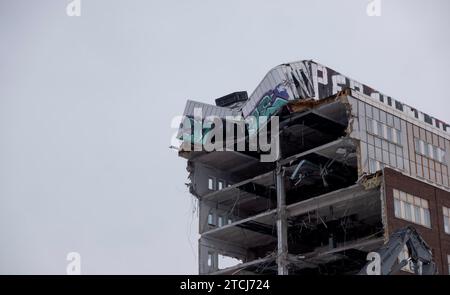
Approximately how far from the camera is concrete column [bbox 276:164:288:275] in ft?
280

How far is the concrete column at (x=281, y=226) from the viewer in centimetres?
8544

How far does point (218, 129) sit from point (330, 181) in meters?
12.1

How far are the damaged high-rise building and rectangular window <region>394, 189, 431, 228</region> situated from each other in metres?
0.11

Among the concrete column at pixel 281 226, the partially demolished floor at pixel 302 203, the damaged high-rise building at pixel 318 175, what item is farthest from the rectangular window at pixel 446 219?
the concrete column at pixel 281 226

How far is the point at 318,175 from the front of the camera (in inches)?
3410

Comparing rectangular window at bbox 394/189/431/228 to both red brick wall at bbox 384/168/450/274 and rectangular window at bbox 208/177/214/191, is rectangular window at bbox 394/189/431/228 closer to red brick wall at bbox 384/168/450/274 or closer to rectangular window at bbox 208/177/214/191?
red brick wall at bbox 384/168/450/274

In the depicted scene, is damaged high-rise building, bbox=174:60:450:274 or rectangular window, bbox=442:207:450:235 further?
rectangular window, bbox=442:207:450:235

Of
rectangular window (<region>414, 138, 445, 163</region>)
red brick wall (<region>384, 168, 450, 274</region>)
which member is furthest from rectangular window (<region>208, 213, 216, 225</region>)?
red brick wall (<region>384, 168, 450, 274</region>)

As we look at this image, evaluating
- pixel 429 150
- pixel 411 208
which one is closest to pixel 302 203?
pixel 411 208

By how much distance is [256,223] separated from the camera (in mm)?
91562

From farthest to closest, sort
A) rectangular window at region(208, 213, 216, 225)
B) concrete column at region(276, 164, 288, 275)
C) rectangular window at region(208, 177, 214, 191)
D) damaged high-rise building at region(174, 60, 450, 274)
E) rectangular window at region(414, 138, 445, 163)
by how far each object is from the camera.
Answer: rectangular window at region(208, 213, 216, 225), rectangular window at region(208, 177, 214, 191), rectangular window at region(414, 138, 445, 163), concrete column at region(276, 164, 288, 275), damaged high-rise building at region(174, 60, 450, 274)

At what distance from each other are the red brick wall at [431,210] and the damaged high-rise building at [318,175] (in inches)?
4.2
